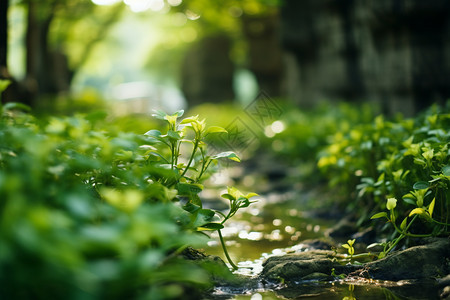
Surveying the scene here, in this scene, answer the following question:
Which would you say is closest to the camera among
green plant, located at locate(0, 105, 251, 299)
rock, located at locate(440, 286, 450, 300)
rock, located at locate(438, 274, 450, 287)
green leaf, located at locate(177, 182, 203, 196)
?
green plant, located at locate(0, 105, 251, 299)

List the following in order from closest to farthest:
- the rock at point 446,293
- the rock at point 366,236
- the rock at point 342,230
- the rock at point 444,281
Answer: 1. the rock at point 446,293
2. the rock at point 444,281
3. the rock at point 366,236
4. the rock at point 342,230

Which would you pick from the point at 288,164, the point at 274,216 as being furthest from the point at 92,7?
the point at 274,216

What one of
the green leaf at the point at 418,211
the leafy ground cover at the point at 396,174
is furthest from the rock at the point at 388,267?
the green leaf at the point at 418,211

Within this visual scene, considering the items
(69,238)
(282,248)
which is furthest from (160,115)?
(282,248)

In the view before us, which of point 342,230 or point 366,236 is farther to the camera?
point 342,230

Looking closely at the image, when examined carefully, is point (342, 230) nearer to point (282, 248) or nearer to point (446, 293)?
point (282, 248)

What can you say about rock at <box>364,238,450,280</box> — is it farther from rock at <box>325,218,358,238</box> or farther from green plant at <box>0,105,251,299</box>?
green plant at <box>0,105,251,299</box>

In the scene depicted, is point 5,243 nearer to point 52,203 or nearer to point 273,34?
point 52,203

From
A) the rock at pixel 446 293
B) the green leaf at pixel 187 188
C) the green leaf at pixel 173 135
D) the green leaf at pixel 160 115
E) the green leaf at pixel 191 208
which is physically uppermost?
the green leaf at pixel 160 115

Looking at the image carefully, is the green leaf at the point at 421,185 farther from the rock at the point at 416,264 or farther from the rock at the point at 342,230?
the rock at the point at 342,230

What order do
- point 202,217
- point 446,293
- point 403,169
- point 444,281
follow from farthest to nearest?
1. point 403,169
2. point 202,217
3. point 444,281
4. point 446,293

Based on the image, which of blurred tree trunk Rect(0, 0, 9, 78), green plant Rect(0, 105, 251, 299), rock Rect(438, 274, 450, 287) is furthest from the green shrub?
blurred tree trunk Rect(0, 0, 9, 78)

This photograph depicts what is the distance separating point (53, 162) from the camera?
221 cm

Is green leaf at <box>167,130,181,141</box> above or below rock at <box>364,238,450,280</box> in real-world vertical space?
above
